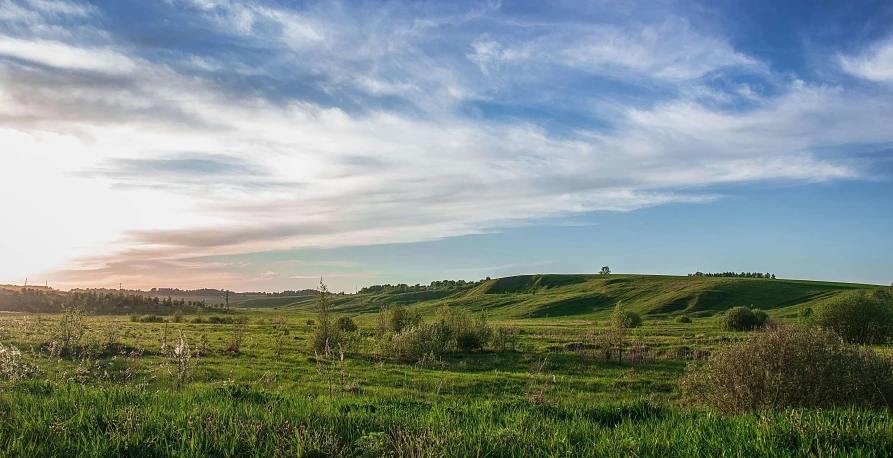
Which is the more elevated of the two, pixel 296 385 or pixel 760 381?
pixel 760 381

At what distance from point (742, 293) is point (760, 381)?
116263 mm

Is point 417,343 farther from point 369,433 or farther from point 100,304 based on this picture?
point 100,304

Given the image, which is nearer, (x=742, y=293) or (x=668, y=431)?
(x=668, y=431)

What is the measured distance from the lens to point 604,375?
79.7 ft

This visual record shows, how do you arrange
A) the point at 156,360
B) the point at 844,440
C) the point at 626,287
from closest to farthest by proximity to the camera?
the point at 844,440 < the point at 156,360 < the point at 626,287

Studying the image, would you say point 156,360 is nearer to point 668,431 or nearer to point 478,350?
point 478,350

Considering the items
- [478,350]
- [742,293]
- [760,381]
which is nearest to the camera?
[760,381]

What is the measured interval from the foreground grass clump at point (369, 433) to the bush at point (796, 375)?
13.8ft

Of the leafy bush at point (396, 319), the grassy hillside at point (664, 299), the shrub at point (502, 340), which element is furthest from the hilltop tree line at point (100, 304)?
the shrub at point (502, 340)

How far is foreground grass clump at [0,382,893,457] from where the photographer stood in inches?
207

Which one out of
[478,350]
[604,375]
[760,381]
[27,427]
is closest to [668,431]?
[760,381]

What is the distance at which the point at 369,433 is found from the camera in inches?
230

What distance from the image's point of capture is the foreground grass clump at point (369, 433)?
17.3 ft

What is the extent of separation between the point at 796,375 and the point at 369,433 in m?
Result: 9.66
